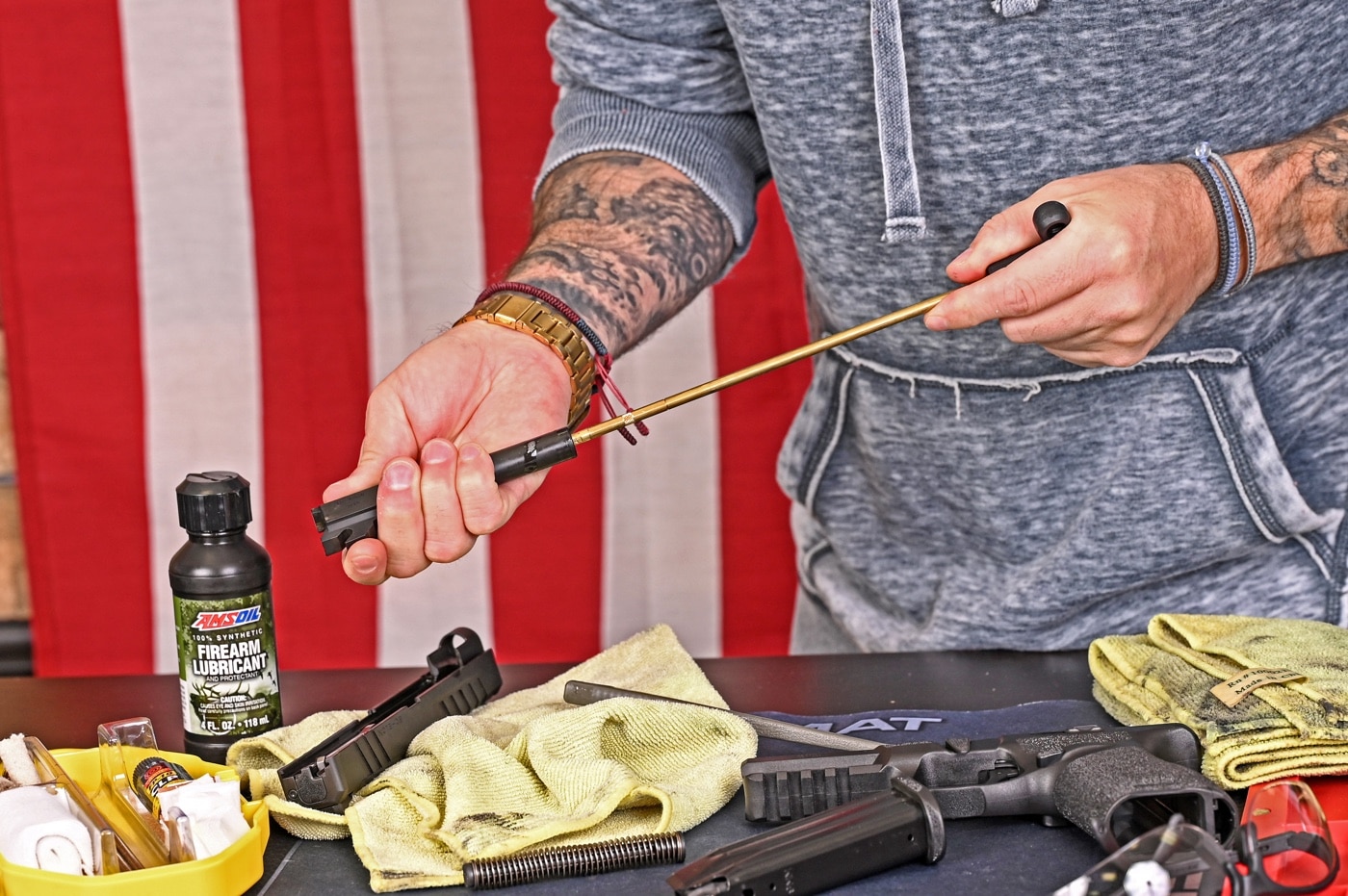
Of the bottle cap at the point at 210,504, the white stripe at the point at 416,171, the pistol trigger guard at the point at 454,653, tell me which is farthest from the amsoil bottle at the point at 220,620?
the white stripe at the point at 416,171

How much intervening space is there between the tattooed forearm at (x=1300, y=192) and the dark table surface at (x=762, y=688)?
1.07 ft

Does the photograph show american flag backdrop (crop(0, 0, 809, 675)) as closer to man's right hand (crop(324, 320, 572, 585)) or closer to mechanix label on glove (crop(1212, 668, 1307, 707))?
man's right hand (crop(324, 320, 572, 585))

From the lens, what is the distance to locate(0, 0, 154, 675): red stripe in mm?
1775

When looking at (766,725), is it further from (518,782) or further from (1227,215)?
(1227,215)

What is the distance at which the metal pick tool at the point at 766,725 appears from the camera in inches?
31.5

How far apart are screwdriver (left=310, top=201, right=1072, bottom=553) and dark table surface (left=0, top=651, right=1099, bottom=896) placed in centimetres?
17

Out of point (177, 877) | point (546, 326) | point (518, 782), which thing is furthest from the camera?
point (546, 326)

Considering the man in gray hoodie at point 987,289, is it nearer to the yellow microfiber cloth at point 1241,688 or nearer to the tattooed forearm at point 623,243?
the tattooed forearm at point 623,243

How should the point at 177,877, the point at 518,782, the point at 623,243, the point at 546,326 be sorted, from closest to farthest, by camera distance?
the point at 177,877 < the point at 518,782 < the point at 546,326 < the point at 623,243

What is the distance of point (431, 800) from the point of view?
742 millimetres

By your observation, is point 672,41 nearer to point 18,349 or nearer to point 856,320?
point 856,320

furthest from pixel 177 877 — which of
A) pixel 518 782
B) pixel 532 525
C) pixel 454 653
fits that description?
pixel 532 525

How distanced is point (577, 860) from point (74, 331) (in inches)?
56.3

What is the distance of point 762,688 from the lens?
3.13 feet
